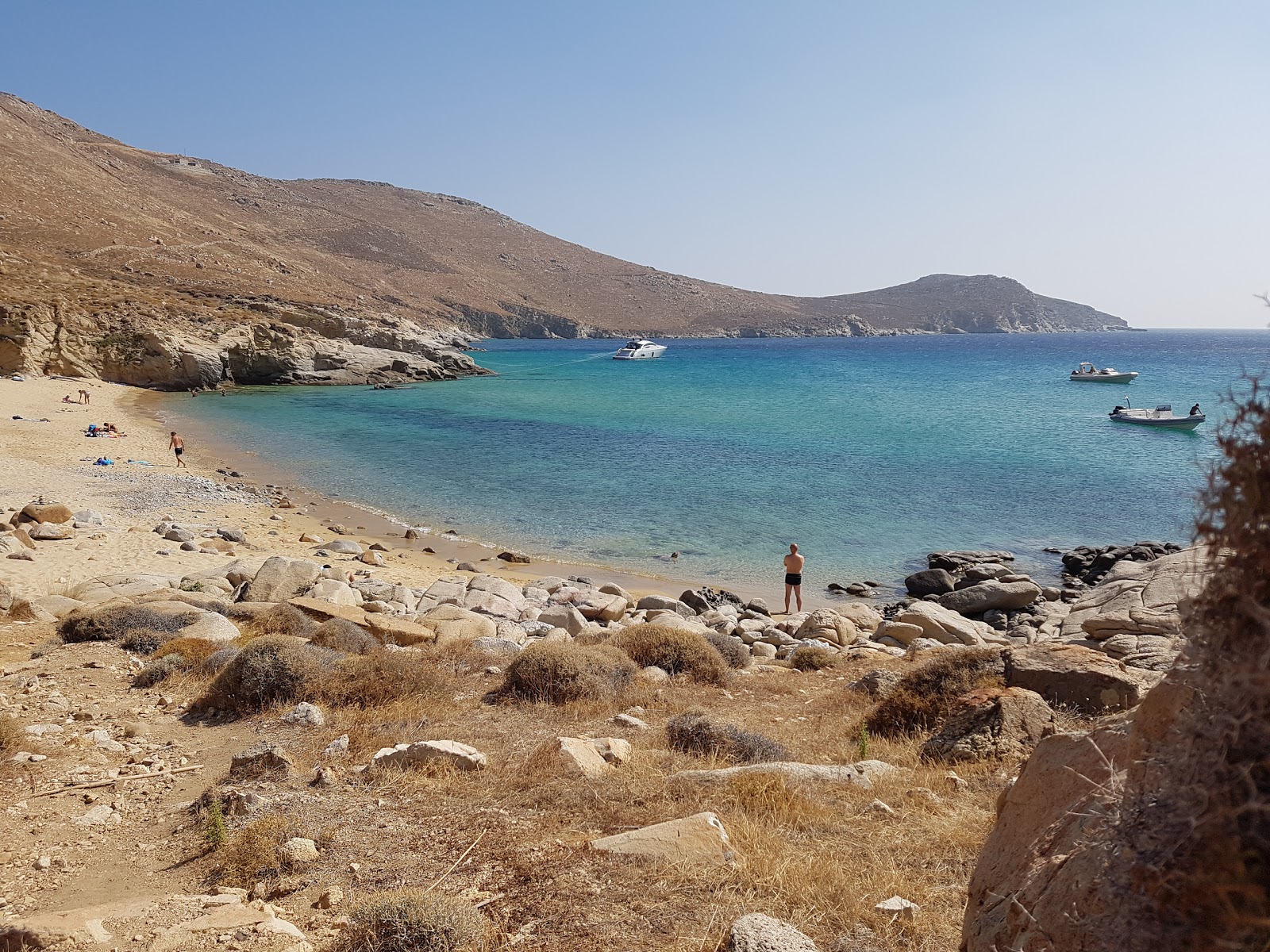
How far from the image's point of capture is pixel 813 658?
35.4 feet

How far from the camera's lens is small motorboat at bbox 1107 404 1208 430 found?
34.3 metres

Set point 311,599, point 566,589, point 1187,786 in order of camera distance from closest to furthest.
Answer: point 1187,786
point 311,599
point 566,589

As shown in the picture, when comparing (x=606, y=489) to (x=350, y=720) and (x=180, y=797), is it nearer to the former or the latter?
(x=350, y=720)

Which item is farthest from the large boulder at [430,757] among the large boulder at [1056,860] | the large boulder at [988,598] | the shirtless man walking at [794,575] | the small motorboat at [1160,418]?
the small motorboat at [1160,418]

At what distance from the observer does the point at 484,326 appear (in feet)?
432

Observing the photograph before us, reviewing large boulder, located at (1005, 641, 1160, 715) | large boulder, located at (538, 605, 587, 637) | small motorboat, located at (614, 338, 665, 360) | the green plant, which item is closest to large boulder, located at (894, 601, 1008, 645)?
large boulder, located at (1005, 641, 1160, 715)

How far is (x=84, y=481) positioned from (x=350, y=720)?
18587 mm

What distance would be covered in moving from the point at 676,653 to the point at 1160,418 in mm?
35093

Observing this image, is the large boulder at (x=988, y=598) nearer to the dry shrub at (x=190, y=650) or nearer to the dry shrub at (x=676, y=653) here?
the dry shrub at (x=676, y=653)

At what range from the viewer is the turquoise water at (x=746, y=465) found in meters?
19.9

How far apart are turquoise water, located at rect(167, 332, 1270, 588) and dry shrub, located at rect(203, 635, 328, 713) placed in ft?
23.5

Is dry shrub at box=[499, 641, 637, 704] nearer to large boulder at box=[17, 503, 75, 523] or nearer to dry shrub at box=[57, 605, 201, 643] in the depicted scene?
dry shrub at box=[57, 605, 201, 643]

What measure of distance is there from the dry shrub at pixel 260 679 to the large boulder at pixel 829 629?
769 centimetres

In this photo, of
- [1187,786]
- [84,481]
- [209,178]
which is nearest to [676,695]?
[1187,786]
